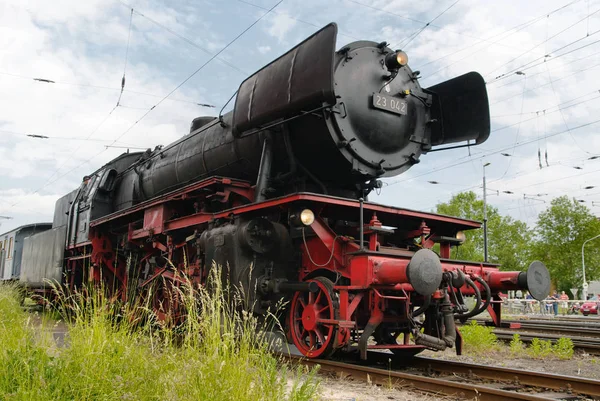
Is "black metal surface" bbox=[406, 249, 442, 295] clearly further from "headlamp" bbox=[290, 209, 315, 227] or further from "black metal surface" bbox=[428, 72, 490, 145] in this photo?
"black metal surface" bbox=[428, 72, 490, 145]

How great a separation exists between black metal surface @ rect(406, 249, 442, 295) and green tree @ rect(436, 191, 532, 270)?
138ft

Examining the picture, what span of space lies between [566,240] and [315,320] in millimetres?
39417

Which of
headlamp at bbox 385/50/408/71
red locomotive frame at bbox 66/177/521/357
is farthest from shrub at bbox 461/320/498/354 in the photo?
headlamp at bbox 385/50/408/71

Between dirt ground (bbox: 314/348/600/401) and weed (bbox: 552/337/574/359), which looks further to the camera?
weed (bbox: 552/337/574/359)

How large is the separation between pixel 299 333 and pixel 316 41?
10.9 ft

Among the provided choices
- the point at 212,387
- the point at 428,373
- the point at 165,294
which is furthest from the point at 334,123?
the point at 165,294

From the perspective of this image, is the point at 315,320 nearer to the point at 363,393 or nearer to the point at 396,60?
the point at 363,393

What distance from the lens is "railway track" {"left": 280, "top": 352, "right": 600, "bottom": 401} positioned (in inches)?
171

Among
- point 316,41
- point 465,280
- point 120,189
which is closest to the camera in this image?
point 465,280

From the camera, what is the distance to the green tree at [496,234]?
1806 inches

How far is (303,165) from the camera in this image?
6.43 metres

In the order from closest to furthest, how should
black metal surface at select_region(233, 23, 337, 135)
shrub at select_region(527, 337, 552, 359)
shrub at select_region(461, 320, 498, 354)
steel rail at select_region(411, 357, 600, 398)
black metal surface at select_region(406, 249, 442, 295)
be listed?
steel rail at select_region(411, 357, 600, 398) < black metal surface at select_region(406, 249, 442, 295) < black metal surface at select_region(233, 23, 337, 135) < shrub at select_region(527, 337, 552, 359) < shrub at select_region(461, 320, 498, 354)

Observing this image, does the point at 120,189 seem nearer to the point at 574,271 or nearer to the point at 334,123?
the point at 334,123

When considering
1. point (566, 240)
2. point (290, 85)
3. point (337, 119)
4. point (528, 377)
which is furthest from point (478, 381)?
point (566, 240)
